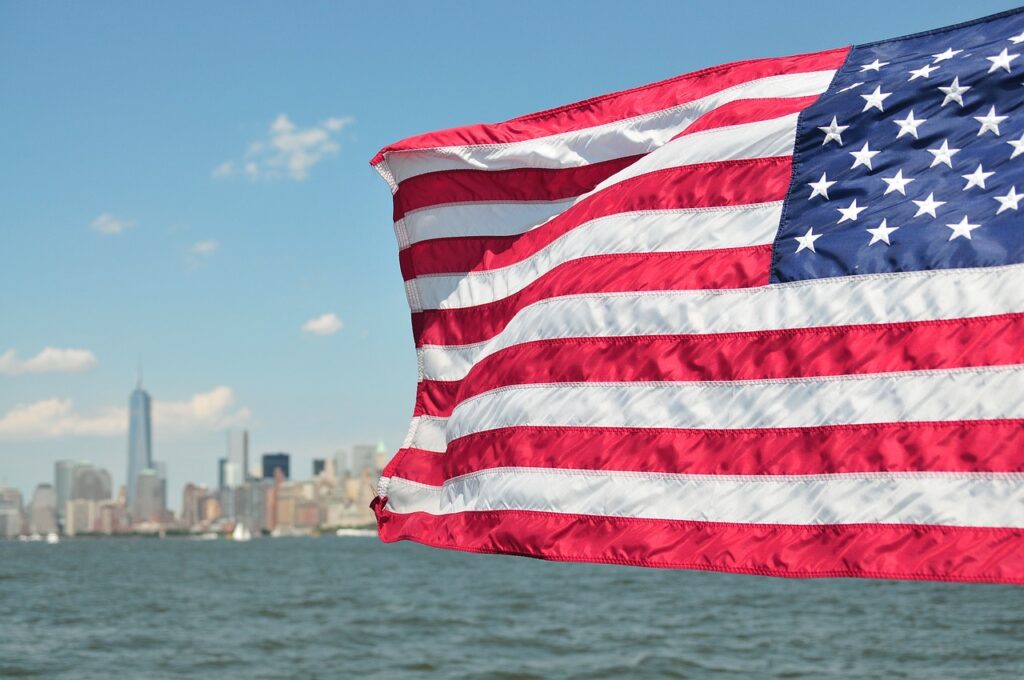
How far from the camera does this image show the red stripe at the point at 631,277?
595 cm

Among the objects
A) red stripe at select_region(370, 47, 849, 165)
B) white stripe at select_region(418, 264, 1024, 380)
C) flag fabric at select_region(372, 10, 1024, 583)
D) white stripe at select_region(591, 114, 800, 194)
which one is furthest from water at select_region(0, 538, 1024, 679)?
white stripe at select_region(591, 114, 800, 194)

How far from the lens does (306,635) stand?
34.8 meters

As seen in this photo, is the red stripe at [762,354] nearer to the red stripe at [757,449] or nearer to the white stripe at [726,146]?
the red stripe at [757,449]

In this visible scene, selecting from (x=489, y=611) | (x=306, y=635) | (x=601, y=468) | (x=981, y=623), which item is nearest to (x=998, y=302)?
(x=601, y=468)

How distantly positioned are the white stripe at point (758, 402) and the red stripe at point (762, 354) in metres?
0.05

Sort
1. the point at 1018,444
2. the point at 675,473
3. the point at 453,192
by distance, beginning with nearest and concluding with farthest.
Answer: the point at 1018,444 → the point at 675,473 → the point at 453,192

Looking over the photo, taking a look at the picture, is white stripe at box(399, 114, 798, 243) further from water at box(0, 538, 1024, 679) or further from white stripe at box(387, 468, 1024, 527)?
water at box(0, 538, 1024, 679)

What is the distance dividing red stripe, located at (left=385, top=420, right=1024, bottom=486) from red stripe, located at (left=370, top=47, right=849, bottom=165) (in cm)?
210

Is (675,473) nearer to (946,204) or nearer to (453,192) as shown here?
(946,204)

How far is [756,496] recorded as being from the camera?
5.47 meters

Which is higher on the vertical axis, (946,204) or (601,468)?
(946,204)

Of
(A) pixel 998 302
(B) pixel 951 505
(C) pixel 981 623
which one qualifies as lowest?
(C) pixel 981 623

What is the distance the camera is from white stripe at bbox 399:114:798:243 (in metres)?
6.23

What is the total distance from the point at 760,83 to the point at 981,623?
3408 cm
